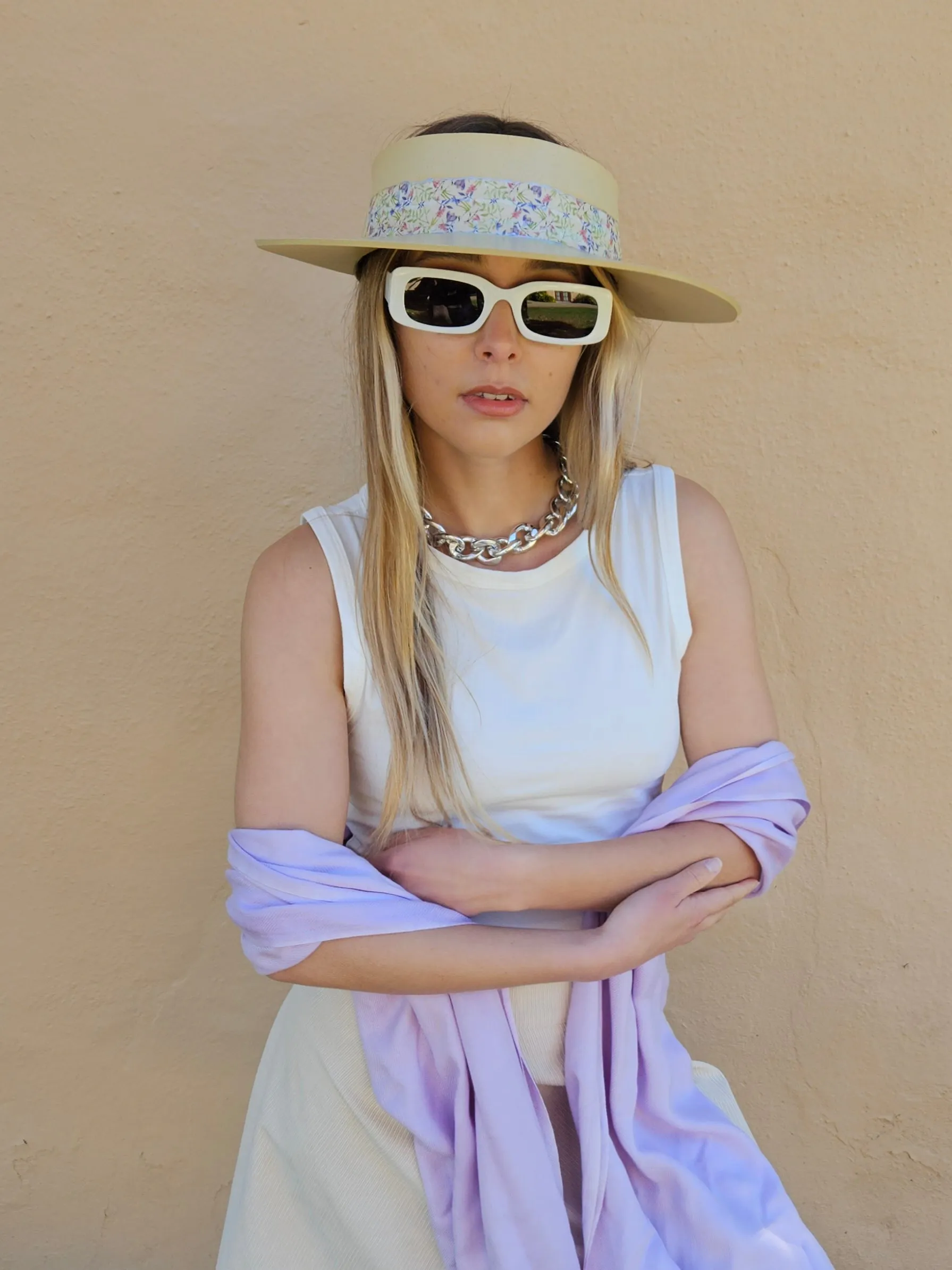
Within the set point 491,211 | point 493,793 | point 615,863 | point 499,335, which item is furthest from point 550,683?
point 491,211

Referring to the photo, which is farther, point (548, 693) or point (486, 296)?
point (548, 693)

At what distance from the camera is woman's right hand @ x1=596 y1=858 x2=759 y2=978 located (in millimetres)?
1676

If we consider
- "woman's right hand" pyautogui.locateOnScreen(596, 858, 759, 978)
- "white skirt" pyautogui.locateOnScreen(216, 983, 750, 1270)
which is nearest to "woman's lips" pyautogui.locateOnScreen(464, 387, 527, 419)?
"woman's right hand" pyautogui.locateOnScreen(596, 858, 759, 978)

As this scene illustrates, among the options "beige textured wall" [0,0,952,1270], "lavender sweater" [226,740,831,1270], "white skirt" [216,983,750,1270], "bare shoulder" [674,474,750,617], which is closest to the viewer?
"lavender sweater" [226,740,831,1270]

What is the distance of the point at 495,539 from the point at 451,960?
682 millimetres

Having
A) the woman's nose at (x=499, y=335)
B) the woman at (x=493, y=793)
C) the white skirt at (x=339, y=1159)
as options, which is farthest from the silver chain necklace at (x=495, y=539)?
the white skirt at (x=339, y=1159)

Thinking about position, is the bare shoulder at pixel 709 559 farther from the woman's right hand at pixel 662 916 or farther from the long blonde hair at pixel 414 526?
the woman's right hand at pixel 662 916

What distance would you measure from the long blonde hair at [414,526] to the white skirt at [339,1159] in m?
0.31

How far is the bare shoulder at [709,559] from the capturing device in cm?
190

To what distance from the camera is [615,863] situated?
175 cm

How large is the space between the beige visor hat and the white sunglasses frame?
36 mm

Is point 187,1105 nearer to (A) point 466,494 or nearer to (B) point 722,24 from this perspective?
(A) point 466,494

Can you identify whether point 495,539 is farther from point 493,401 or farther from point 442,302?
point 442,302

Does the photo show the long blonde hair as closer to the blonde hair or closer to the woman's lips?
the blonde hair
